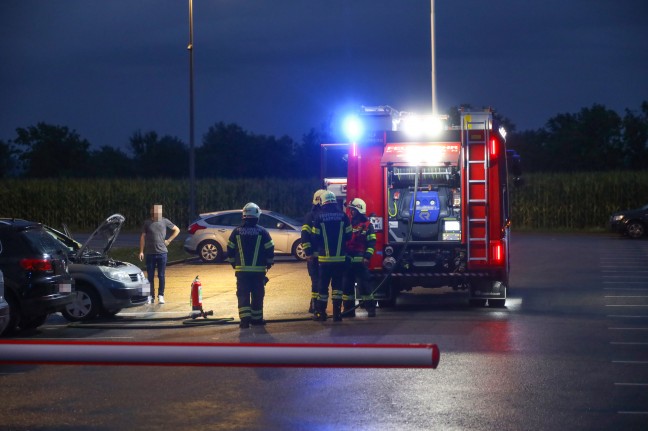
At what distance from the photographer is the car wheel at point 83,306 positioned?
16.3 metres

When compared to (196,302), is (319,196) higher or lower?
higher

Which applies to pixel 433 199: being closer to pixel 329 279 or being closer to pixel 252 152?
pixel 329 279

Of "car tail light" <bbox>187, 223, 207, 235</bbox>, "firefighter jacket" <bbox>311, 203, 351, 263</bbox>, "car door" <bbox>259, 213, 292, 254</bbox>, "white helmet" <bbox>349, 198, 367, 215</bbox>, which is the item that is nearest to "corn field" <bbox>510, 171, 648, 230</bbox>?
"car door" <bbox>259, 213, 292, 254</bbox>

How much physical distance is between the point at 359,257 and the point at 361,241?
27 centimetres

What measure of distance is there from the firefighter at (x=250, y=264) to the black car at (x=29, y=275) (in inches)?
91.6

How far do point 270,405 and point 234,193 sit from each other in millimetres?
49625

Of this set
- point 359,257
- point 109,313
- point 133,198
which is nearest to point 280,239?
point 109,313

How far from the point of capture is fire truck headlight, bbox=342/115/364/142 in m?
17.4

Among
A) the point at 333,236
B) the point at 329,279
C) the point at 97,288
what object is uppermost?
the point at 333,236

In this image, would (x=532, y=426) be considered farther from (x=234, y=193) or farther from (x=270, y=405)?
(x=234, y=193)

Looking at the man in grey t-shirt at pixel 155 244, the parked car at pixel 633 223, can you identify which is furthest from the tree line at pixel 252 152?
the man in grey t-shirt at pixel 155 244

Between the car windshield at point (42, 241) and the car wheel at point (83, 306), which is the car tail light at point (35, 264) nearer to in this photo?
the car windshield at point (42, 241)

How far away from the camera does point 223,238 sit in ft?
96.5

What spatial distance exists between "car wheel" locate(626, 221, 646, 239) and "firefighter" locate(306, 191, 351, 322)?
1109 inches
